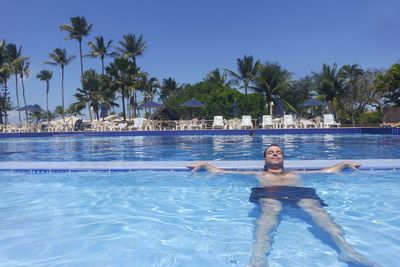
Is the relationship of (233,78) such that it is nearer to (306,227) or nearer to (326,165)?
(326,165)

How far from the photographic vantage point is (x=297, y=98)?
38.3 meters

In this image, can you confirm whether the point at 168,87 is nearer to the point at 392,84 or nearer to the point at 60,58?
the point at 60,58

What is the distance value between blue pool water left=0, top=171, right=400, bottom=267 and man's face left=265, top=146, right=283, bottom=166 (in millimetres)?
632

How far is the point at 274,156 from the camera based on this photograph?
489 cm

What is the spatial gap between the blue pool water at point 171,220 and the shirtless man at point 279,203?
0.10 metres

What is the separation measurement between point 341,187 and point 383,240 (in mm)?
2420

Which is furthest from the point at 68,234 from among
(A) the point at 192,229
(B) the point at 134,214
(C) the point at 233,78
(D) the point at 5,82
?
(D) the point at 5,82

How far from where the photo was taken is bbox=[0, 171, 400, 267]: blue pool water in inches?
127

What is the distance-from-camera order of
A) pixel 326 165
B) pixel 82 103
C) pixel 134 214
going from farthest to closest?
pixel 82 103 → pixel 326 165 → pixel 134 214

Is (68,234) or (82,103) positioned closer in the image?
(68,234)

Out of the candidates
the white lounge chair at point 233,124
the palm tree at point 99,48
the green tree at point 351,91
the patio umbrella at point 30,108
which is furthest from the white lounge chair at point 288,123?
the palm tree at point 99,48

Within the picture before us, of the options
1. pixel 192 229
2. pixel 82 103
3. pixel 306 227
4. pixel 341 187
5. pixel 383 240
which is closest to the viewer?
pixel 383 240

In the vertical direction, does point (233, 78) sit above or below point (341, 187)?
above

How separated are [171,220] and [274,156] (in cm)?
159
